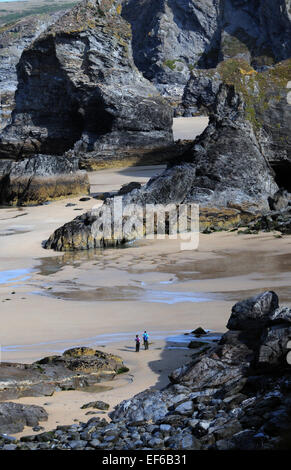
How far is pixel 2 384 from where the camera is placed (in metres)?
5.75

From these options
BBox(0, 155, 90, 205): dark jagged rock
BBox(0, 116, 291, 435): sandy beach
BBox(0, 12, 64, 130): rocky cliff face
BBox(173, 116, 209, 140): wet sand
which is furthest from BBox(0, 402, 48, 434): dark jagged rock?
A: BBox(0, 12, 64, 130): rocky cliff face

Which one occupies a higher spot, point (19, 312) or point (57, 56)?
point (57, 56)

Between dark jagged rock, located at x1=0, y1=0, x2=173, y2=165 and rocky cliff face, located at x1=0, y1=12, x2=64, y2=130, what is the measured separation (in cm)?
1531

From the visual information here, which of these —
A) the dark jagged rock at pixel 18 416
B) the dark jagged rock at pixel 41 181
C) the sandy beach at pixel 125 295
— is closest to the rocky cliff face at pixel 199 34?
the dark jagged rock at pixel 41 181

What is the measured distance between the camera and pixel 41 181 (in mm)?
18828

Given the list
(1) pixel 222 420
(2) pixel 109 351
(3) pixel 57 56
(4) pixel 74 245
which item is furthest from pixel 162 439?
(3) pixel 57 56

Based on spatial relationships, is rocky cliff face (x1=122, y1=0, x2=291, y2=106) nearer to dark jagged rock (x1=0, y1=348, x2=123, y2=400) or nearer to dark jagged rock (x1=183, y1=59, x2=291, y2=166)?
dark jagged rock (x1=183, y1=59, x2=291, y2=166)

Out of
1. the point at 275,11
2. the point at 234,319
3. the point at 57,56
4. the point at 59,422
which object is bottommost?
the point at 59,422

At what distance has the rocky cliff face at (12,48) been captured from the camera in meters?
45.7

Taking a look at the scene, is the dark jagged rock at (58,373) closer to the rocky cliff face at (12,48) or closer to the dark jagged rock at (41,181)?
the dark jagged rock at (41,181)

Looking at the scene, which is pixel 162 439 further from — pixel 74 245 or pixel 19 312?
pixel 74 245

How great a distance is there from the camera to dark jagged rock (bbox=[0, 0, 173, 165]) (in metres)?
24.7

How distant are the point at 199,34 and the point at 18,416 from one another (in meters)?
68.7

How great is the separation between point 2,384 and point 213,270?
5.49m
